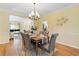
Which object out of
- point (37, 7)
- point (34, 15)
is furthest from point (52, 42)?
point (37, 7)

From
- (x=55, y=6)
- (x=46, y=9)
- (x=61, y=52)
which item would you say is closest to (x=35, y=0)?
(x=46, y=9)

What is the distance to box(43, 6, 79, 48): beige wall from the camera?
1.88 metres

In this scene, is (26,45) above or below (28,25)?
below

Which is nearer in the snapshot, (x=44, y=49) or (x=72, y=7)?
(x=72, y=7)

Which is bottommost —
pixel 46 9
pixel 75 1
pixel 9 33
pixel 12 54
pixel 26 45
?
pixel 12 54

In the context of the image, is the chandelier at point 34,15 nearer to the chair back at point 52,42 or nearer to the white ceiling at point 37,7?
the white ceiling at point 37,7

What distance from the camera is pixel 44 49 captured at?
2.04m

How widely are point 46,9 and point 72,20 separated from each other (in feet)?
1.69

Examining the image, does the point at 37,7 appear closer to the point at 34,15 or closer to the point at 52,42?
the point at 34,15

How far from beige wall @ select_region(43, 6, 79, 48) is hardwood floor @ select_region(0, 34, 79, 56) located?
0.12 m

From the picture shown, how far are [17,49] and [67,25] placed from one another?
1035 millimetres

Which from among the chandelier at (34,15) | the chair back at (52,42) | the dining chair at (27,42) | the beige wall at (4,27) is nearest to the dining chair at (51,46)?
the chair back at (52,42)

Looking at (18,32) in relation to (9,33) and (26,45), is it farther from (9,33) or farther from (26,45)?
(26,45)

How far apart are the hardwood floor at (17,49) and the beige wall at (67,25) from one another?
0.39 ft
